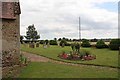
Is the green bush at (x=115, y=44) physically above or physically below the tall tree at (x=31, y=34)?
below

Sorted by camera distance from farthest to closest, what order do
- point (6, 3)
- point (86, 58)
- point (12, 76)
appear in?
point (86, 58) < point (6, 3) < point (12, 76)

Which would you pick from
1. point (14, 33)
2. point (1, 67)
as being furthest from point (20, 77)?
point (14, 33)

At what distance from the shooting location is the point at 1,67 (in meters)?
18.8

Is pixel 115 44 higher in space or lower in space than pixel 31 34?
lower

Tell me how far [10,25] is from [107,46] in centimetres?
2374

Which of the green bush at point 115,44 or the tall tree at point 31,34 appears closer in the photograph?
the green bush at point 115,44

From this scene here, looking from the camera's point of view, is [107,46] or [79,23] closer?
[79,23]

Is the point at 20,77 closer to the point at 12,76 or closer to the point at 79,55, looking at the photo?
the point at 12,76

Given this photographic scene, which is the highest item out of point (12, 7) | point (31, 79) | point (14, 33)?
point (12, 7)

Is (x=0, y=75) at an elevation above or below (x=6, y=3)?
below

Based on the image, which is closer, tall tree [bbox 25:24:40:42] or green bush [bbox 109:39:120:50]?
green bush [bbox 109:39:120:50]

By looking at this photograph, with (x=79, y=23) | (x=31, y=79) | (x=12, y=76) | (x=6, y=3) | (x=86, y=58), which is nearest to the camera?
(x=31, y=79)

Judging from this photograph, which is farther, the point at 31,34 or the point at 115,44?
the point at 31,34

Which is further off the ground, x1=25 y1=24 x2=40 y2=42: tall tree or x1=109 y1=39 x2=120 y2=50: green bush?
x1=25 y1=24 x2=40 y2=42: tall tree
